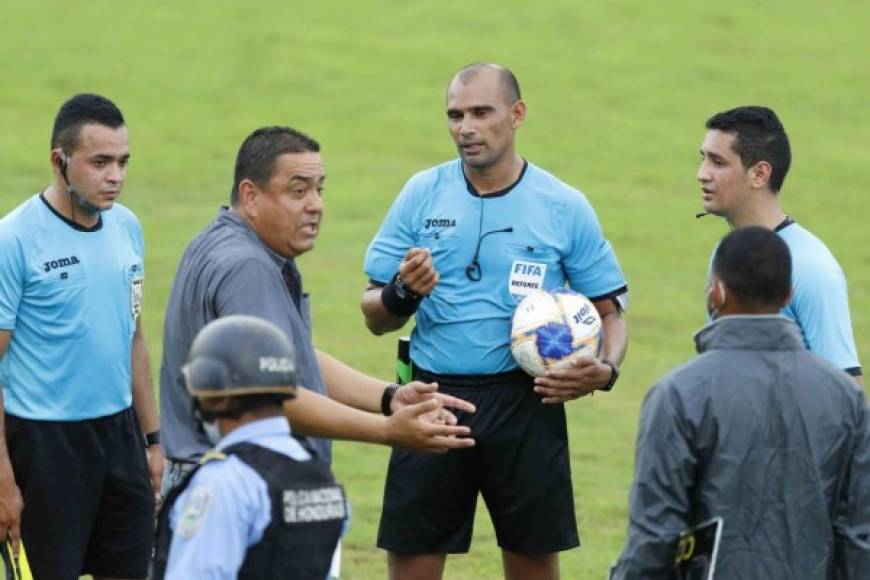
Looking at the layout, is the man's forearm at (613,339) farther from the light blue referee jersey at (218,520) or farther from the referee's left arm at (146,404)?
the light blue referee jersey at (218,520)

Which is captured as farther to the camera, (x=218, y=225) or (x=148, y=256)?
(x=148, y=256)

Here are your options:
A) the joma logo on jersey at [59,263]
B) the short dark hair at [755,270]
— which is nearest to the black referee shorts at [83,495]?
the joma logo on jersey at [59,263]

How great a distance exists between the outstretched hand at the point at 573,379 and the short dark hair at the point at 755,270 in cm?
208

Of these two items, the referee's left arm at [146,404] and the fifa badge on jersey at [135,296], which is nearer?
the fifa badge on jersey at [135,296]

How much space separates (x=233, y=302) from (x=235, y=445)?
1.18 metres

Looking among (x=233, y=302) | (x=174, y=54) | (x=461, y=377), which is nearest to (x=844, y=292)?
(x=461, y=377)

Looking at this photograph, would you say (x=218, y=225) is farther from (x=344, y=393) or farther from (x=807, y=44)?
(x=807, y=44)

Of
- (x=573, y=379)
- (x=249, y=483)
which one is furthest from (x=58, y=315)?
(x=249, y=483)

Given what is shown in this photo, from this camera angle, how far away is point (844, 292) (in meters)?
7.27

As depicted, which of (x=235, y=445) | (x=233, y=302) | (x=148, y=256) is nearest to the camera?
(x=235, y=445)

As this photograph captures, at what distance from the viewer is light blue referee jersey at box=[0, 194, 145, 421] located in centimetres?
780

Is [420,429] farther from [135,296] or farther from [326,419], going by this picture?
[135,296]

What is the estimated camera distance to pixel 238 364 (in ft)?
17.3

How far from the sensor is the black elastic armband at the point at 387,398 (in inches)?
291
